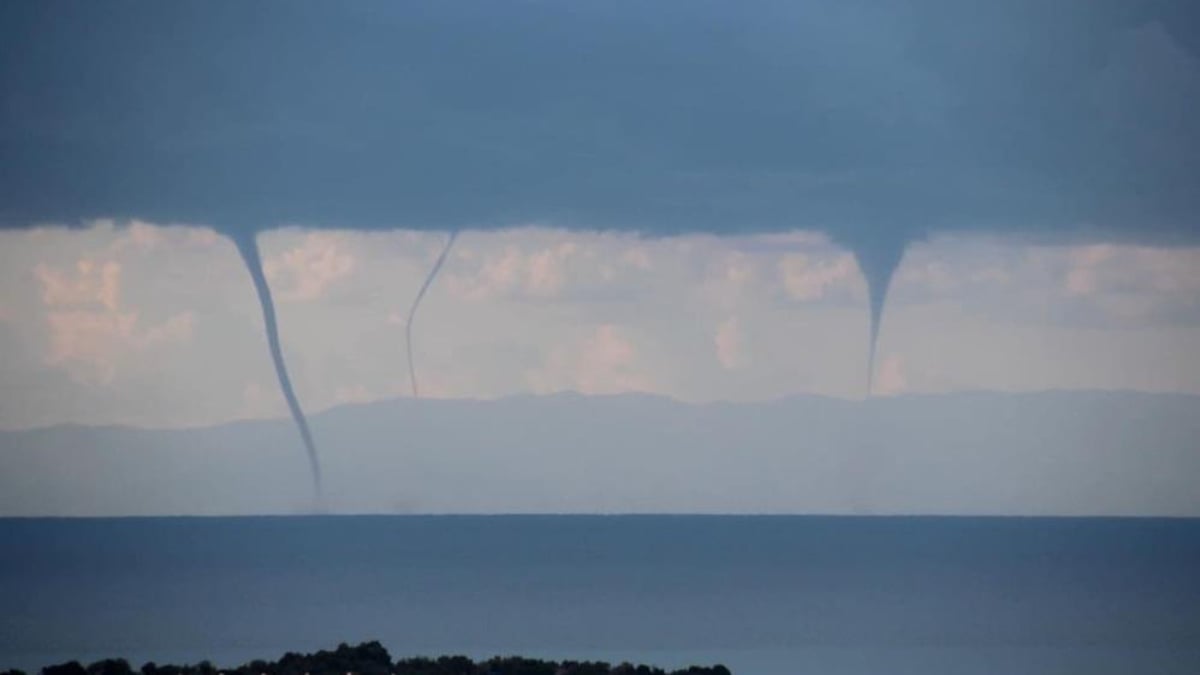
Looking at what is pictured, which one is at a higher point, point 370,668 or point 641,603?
point 641,603

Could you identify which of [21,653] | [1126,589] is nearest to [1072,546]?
[1126,589]

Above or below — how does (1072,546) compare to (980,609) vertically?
above

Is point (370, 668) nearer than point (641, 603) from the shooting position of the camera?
Yes

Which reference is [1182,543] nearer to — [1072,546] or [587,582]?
[1072,546]

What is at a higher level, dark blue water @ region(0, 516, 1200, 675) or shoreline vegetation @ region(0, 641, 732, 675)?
dark blue water @ region(0, 516, 1200, 675)

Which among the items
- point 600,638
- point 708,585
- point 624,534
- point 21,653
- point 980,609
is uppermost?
point 624,534

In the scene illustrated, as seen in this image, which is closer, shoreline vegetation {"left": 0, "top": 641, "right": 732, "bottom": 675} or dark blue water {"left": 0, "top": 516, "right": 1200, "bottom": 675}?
shoreline vegetation {"left": 0, "top": 641, "right": 732, "bottom": 675}

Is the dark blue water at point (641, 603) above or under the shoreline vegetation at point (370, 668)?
above

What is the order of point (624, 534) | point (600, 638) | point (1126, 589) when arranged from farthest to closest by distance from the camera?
1. point (624, 534)
2. point (1126, 589)
3. point (600, 638)
